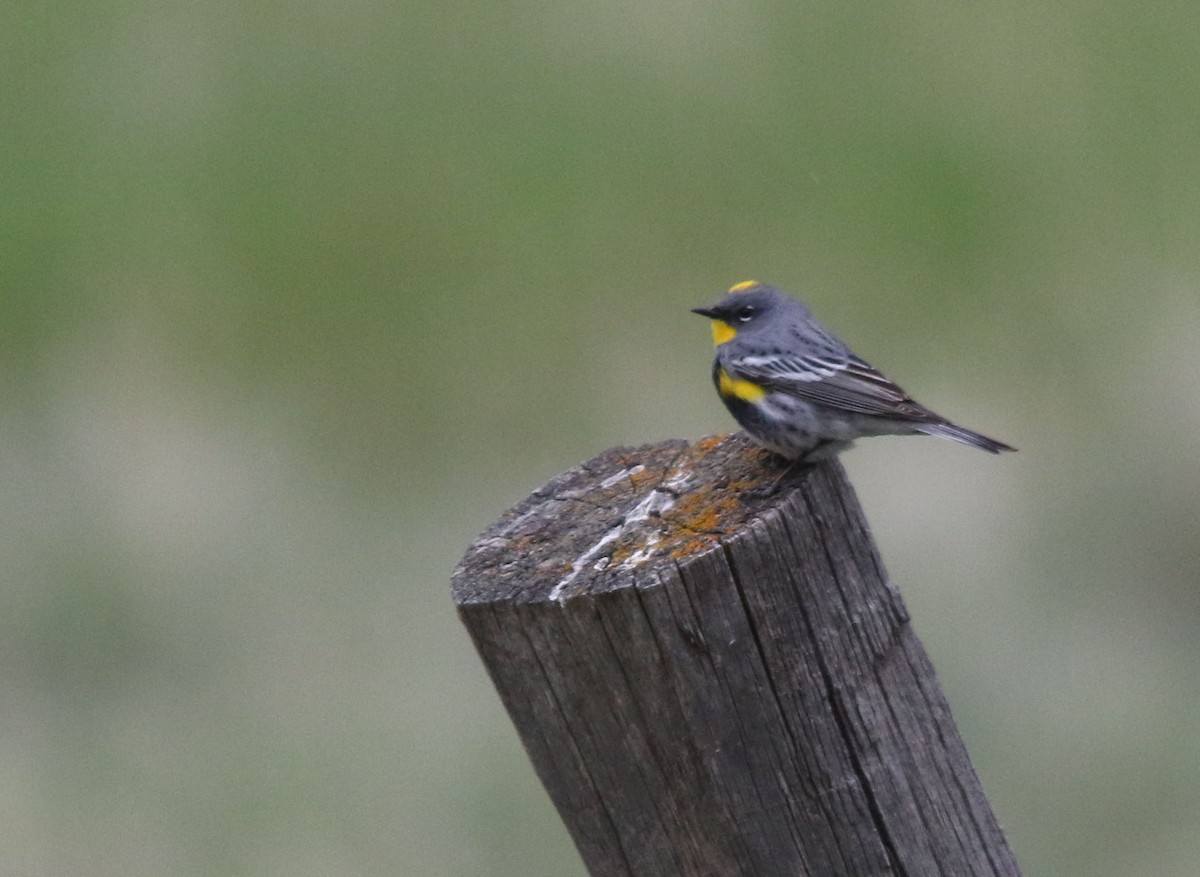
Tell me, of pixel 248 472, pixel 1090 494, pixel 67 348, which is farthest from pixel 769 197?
pixel 67 348

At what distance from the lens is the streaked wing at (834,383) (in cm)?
463

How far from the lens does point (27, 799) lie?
22.6 feet

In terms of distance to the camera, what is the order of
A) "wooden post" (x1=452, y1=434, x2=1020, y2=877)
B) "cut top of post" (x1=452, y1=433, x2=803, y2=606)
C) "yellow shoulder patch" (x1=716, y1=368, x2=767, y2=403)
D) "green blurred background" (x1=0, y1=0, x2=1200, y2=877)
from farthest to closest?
"green blurred background" (x1=0, y1=0, x2=1200, y2=877) < "yellow shoulder patch" (x1=716, y1=368, x2=767, y2=403) < "cut top of post" (x1=452, y1=433, x2=803, y2=606) < "wooden post" (x1=452, y1=434, x2=1020, y2=877)

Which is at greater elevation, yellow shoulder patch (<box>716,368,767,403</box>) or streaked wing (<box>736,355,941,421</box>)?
yellow shoulder patch (<box>716,368,767,403</box>)

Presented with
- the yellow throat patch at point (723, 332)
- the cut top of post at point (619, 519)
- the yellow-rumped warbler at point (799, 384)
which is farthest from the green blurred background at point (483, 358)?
the cut top of post at point (619, 519)

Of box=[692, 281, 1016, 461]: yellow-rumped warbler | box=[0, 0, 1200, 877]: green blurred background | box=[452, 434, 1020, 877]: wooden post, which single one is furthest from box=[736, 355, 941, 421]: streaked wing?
box=[0, 0, 1200, 877]: green blurred background

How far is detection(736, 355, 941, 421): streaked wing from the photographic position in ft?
15.2

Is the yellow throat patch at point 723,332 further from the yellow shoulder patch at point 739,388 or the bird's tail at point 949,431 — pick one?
the bird's tail at point 949,431

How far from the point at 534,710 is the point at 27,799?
15.1ft

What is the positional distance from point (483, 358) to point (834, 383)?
16.5ft

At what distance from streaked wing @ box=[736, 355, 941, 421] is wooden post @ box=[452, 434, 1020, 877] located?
1.53m

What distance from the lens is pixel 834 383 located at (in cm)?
472

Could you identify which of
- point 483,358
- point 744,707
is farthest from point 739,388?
point 483,358

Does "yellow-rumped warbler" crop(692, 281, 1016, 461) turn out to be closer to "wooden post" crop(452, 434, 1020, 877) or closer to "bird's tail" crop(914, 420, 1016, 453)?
"bird's tail" crop(914, 420, 1016, 453)
